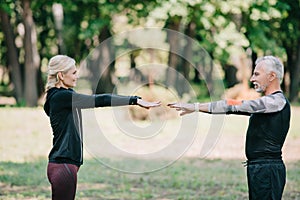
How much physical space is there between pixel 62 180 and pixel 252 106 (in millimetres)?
1869

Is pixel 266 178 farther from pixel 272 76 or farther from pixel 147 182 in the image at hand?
pixel 147 182

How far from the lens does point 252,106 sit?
5.04 metres

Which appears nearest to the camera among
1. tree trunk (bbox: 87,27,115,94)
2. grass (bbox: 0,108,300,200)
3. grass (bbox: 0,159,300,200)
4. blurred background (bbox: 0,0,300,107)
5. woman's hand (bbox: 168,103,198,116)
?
woman's hand (bbox: 168,103,198,116)

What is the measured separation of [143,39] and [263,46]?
17.2 metres

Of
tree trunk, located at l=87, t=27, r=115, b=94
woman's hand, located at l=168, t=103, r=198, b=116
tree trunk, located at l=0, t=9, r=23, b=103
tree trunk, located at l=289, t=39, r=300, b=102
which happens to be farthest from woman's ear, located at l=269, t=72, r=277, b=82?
tree trunk, located at l=289, t=39, r=300, b=102

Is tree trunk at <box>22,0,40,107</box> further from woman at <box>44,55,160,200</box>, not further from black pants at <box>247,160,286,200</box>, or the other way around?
black pants at <box>247,160,286,200</box>

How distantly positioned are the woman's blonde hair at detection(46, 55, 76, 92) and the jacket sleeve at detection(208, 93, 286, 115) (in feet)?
4.55

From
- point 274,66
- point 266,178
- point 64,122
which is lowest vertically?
point 266,178

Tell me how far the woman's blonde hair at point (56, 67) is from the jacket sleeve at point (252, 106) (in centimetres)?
139

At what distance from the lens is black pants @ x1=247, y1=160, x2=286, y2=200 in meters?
5.21

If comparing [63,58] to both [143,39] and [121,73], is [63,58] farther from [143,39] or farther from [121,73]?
[121,73]

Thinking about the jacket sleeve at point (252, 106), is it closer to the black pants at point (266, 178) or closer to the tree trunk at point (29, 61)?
the black pants at point (266, 178)

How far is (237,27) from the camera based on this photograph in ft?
75.9

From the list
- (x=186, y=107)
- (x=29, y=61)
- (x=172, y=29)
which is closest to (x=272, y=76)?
(x=186, y=107)
